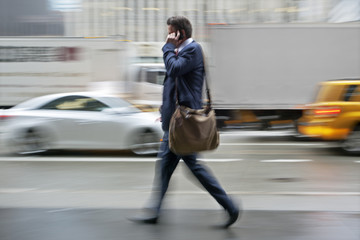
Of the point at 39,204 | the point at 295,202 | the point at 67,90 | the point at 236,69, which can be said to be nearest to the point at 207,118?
the point at 295,202

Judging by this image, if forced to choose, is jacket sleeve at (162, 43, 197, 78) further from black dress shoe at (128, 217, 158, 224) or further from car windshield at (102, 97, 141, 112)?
car windshield at (102, 97, 141, 112)

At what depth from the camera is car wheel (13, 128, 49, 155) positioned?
9562 millimetres

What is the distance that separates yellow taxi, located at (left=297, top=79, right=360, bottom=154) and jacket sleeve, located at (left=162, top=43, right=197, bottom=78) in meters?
6.20

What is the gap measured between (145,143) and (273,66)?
552 centimetres

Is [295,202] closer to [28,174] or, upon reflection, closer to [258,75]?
[28,174]

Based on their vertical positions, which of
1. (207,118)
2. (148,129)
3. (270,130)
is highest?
(207,118)

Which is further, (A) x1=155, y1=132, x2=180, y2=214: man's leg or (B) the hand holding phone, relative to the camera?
(A) x1=155, y1=132, x2=180, y2=214: man's leg

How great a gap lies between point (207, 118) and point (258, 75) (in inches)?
390

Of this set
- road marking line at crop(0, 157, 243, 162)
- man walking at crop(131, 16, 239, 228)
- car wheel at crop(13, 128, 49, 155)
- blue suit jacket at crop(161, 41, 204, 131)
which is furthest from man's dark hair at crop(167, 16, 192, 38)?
car wheel at crop(13, 128, 49, 155)

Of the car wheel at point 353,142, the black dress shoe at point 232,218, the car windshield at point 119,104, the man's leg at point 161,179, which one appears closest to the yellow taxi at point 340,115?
the car wheel at point 353,142

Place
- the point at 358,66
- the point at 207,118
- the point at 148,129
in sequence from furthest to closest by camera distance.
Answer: the point at 358,66
the point at 148,129
the point at 207,118

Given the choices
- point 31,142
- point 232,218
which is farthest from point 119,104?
point 232,218

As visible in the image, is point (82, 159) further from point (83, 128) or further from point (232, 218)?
point (232, 218)

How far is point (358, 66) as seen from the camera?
44.7ft
